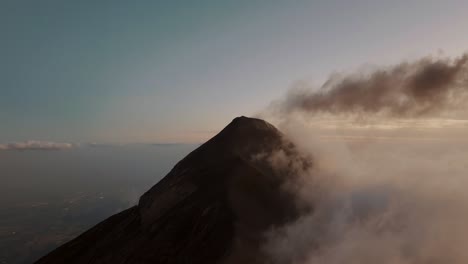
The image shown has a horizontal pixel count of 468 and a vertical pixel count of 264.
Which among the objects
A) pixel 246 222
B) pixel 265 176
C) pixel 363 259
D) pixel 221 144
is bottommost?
pixel 363 259

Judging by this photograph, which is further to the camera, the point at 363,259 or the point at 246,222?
the point at 246,222

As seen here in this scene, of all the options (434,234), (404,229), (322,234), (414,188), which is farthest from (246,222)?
(414,188)

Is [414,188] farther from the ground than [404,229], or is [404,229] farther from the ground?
[414,188]

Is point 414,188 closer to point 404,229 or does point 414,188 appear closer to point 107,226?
point 404,229

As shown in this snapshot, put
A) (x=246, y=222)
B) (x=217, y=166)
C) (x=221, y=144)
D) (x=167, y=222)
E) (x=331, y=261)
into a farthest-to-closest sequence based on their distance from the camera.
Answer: (x=221, y=144)
(x=217, y=166)
(x=167, y=222)
(x=246, y=222)
(x=331, y=261)

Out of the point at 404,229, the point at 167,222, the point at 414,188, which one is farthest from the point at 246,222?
the point at 414,188

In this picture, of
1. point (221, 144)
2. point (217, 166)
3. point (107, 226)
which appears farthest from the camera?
point (107, 226)
